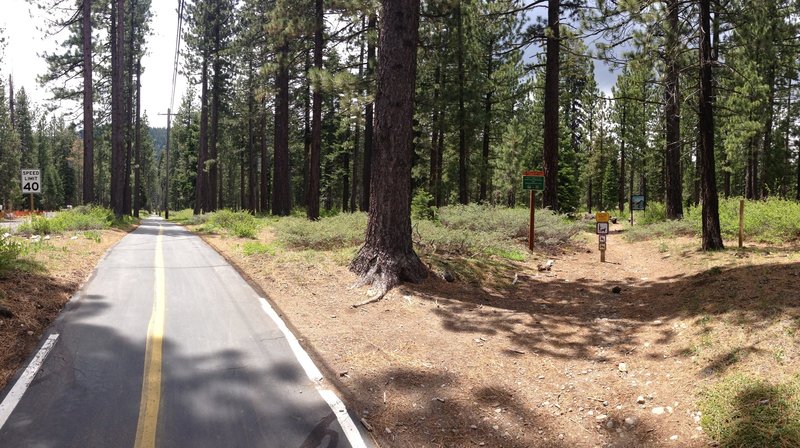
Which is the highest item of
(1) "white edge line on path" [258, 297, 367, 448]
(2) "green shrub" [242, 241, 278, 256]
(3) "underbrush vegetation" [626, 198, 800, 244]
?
(3) "underbrush vegetation" [626, 198, 800, 244]

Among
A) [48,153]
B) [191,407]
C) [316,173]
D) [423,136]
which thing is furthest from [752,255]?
[48,153]

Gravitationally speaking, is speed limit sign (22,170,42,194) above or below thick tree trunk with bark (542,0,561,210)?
below

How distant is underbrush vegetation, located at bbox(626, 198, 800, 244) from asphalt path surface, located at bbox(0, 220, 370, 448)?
37.9 feet

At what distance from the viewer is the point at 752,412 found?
3.57 metres

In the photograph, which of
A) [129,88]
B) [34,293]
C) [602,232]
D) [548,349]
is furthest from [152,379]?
[129,88]

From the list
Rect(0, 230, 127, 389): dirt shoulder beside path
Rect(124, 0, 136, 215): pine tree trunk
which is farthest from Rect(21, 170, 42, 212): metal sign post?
Rect(124, 0, 136, 215): pine tree trunk

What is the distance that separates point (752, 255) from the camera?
9.06m

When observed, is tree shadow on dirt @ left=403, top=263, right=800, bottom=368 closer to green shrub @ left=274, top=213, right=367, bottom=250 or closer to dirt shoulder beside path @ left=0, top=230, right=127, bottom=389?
green shrub @ left=274, top=213, right=367, bottom=250

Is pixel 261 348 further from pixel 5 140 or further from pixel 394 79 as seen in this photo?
pixel 5 140

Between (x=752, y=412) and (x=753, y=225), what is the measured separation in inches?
422

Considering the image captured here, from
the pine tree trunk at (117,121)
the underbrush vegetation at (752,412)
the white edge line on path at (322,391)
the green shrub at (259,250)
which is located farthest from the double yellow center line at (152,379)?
the pine tree trunk at (117,121)

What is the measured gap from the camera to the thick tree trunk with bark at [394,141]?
28.1 ft

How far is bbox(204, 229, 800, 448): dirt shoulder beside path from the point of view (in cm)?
409

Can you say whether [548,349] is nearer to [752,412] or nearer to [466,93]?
[752,412]
